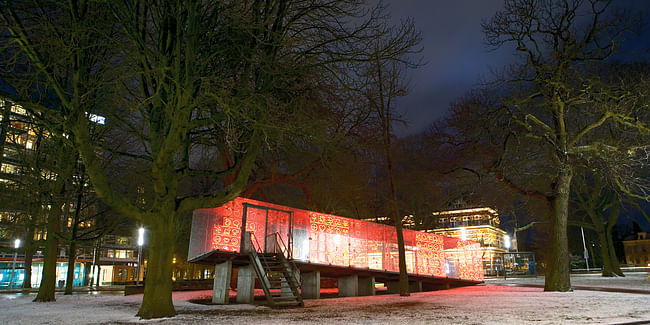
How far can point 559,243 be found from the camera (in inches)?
739

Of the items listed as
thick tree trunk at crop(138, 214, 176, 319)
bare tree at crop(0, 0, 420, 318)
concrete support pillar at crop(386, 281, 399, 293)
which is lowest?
concrete support pillar at crop(386, 281, 399, 293)

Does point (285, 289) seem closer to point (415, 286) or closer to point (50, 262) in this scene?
point (50, 262)

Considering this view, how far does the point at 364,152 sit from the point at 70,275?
18028mm

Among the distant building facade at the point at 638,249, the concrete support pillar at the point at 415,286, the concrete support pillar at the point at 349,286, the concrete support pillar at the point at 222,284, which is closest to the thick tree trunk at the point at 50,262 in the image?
the concrete support pillar at the point at 222,284

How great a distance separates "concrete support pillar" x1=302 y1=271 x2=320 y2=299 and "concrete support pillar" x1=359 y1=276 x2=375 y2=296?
3.66m

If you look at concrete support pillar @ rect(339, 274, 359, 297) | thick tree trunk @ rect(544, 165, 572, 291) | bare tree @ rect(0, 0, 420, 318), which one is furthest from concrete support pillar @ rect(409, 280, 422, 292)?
bare tree @ rect(0, 0, 420, 318)

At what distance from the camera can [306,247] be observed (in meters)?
19.2

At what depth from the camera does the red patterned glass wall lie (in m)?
16.3

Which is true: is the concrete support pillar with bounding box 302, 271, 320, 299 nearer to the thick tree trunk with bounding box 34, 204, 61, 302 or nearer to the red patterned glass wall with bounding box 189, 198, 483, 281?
the red patterned glass wall with bounding box 189, 198, 483, 281

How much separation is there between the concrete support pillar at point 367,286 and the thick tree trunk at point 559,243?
8.43 metres

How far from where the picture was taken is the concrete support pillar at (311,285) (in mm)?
19312

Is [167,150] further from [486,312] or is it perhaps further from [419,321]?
[486,312]

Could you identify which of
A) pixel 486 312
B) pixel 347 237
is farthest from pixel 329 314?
pixel 347 237

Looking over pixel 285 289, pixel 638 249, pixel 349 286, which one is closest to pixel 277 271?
pixel 285 289
